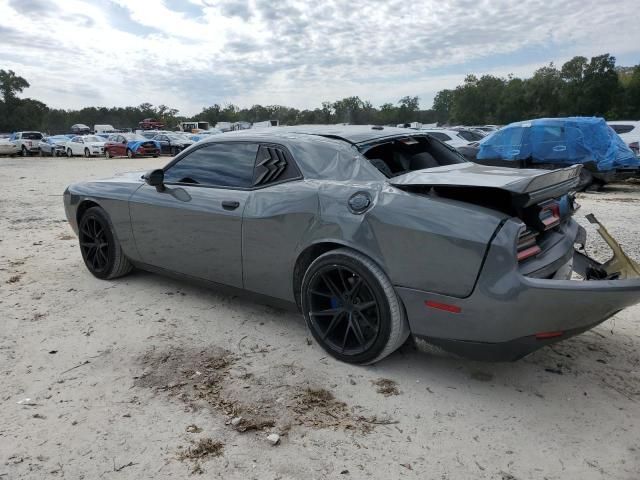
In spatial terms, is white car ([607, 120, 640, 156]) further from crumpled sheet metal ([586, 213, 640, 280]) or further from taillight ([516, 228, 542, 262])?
taillight ([516, 228, 542, 262])

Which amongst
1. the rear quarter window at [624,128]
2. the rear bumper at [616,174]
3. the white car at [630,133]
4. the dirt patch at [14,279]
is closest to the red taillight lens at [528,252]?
the dirt patch at [14,279]

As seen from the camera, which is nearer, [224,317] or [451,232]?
[451,232]

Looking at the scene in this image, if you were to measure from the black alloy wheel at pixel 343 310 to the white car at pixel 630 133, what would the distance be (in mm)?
11190

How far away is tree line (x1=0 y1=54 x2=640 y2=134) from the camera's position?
51062 mm

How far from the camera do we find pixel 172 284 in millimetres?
4793

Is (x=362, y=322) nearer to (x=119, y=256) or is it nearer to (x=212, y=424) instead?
(x=212, y=424)

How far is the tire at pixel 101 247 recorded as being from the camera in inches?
186

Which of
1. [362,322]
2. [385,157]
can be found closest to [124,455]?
[362,322]

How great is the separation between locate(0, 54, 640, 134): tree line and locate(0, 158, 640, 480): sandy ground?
22.4m

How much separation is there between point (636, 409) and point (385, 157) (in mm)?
2136

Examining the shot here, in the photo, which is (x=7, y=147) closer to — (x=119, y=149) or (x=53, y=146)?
(x=53, y=146)

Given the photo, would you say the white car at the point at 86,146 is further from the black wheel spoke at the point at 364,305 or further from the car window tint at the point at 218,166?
the black wheel spoke at the point at 364,305

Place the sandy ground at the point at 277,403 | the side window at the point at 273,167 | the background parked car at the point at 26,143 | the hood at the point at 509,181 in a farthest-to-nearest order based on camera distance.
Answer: the background parked car at the point at 26,143 → the side window at the point at 273,167 → the hood at the point at 509,181 → the sandy ground at the point at 277,403

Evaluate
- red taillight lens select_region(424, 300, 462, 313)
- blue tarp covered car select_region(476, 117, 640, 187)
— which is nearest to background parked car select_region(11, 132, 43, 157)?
blue tarp covered car select_region(476, 117, 640, 187)
